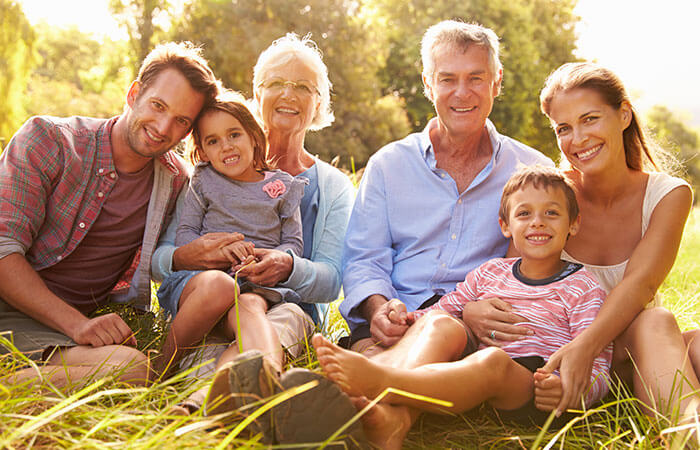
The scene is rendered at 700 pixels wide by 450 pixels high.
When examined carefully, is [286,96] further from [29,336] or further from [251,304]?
[29,336]

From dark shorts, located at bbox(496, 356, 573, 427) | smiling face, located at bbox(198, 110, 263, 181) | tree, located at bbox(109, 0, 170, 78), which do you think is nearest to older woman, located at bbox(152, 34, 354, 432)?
smiling face, located at bbox(198, 110, 263, 181)

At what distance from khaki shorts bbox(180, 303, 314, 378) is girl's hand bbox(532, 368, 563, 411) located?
38.0 inches

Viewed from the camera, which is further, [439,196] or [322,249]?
[322,249]

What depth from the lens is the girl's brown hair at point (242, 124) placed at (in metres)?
2.95

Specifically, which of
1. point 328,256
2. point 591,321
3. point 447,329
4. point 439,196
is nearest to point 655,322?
point 591,321

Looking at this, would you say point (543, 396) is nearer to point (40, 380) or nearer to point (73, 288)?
point (40, 380)

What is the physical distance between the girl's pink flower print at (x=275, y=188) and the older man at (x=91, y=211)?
482 mm

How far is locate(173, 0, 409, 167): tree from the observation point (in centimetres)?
1285

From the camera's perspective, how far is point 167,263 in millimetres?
2818

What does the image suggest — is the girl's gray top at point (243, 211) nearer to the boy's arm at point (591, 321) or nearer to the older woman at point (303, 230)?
the older woman at point (303, 230)

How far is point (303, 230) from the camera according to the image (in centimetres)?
322

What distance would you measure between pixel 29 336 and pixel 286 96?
1.68 m

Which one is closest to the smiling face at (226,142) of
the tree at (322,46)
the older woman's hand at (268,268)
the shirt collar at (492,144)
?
the older woman's hand at (268,268)

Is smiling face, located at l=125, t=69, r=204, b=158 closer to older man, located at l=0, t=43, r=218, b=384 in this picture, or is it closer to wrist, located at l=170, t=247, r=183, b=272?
older man, located at l=0, t=43, r=218, b=384
